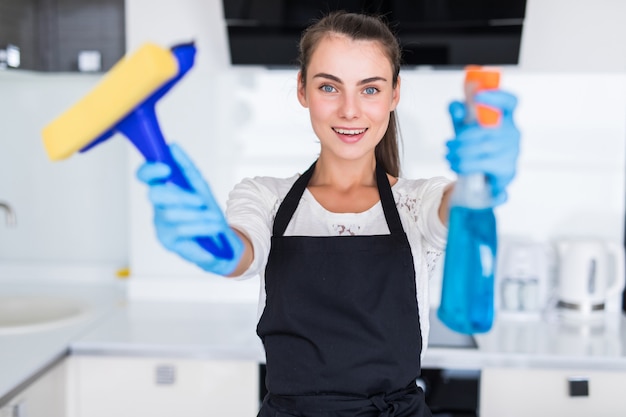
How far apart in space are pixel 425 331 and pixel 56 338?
39.5 inches

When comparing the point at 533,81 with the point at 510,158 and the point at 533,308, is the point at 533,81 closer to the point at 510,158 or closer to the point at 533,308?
the point at 533,308

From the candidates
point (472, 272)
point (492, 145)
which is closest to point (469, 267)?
point (472, 272)

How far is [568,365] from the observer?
1.65 meters

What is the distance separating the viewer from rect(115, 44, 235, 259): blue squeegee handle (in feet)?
2.36

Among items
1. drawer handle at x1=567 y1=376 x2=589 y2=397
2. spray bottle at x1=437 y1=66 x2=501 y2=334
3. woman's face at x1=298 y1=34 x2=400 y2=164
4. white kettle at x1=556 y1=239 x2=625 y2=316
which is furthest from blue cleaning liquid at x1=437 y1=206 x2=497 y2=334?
white kettle at x1=556 y1=239 x2=625 y2=316

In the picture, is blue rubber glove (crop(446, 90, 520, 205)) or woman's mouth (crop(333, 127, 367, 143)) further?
woman's mouth (crop(333, 127, 367, 143))

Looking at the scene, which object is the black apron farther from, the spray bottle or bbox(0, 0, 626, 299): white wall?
bbox(0, 0, 626, 299): white wall

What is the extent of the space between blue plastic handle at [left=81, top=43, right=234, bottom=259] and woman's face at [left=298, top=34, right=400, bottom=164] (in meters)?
0.37

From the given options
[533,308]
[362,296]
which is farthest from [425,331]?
[533,308]

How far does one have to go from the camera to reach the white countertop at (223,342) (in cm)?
164

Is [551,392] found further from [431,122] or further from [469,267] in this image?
[469,267]

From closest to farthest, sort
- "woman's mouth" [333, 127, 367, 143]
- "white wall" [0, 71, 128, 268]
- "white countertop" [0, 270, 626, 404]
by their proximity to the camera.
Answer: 1. "woman's mouth" [333, 127, 367, 143]
2. "white countertop" [0, 270, 626, 404]
3. "white wall" [0, 71, 128, 268]

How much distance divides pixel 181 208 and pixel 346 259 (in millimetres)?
448

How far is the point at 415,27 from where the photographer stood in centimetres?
183
